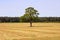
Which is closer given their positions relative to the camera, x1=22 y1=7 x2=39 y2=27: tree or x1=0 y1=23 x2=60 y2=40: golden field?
x1=0 y1=23 x2=60 y2=40: golden field

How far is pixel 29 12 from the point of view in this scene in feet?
209

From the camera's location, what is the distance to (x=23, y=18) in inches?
2549

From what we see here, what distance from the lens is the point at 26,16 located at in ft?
209

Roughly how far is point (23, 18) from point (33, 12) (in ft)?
12.9

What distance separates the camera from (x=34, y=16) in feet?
212

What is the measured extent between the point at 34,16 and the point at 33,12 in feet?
5.85

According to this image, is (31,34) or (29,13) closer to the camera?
(31,34)

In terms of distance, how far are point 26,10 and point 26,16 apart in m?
1.88

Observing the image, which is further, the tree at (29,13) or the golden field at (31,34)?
the tree at (29,13)

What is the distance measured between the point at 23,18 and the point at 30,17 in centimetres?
232

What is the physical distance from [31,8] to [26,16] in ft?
9.99

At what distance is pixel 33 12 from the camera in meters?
63.3

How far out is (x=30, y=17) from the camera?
64188 millimetres

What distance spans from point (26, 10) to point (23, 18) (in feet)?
9.40
